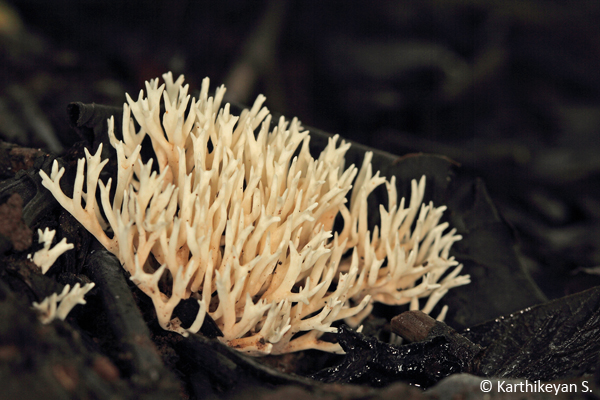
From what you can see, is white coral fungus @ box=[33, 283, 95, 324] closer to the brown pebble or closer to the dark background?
the brown pebble

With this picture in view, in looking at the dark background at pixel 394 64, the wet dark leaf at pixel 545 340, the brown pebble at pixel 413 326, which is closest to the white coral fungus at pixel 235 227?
the brown pebble at pixel 413 326

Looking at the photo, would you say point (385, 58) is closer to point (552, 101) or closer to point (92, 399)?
point (552, 101)

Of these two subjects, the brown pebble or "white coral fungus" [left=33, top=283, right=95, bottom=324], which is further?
the brown pebble

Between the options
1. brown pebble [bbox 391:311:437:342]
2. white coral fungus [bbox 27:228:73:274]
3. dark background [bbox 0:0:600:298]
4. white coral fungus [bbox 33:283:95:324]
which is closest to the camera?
white coral fungus [bbox 33:283:95:324]

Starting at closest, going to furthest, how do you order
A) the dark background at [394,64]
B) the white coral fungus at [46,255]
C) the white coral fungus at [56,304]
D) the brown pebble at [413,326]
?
the white coral fungus at [56,304] < the white coral fungus at [46,255] < the brown pebble at [413,326] < the dark background at [394,64]

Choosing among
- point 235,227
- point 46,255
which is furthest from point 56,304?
point 235,227

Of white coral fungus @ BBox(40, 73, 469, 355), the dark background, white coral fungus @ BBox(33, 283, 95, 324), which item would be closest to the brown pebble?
white coral fungus @ BBox(40, 73, 469, 355)

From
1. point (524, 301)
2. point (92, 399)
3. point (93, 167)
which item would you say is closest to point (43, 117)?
point (93, 167)

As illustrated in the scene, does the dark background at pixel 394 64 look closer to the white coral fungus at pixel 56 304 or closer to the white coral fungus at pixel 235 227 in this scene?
the white coral fungus at pixel 235 227
